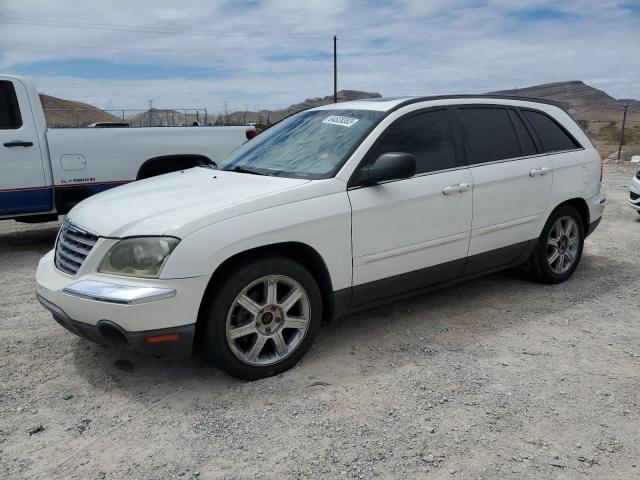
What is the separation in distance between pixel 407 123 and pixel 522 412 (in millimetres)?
2171

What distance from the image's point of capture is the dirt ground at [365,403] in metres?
2.84

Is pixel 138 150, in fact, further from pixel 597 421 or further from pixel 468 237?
pixel 597 421

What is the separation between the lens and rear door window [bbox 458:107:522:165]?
4.70 metres

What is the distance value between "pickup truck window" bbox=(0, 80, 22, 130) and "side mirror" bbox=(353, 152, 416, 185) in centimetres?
496

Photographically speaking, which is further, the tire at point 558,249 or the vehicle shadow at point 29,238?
the vehicle shadow at point 29,238

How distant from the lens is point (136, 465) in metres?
2.84

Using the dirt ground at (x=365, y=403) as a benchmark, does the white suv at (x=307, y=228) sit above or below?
above

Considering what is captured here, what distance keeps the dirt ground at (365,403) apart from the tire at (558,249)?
54 cm

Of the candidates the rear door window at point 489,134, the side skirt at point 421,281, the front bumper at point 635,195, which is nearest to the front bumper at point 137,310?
the side skirt at point 421,281

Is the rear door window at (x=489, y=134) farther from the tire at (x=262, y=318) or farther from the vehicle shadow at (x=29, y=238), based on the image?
the vehicle shadow at (x=29, y=238)

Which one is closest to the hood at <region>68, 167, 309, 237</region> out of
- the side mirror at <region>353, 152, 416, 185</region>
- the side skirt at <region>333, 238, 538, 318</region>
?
the side mirror at <region>353, 152, 416, 185</region>

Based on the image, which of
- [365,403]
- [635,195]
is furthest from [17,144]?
[635,195]

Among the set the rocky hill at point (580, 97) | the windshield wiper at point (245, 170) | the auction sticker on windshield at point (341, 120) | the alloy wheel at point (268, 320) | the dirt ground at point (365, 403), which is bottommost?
the dirt ground at point (365, 403)

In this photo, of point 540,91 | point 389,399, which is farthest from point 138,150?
point 540,91
